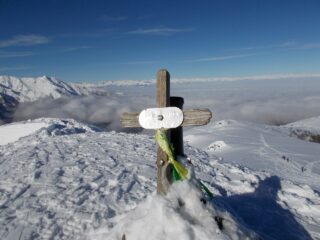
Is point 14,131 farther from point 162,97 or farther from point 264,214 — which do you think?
point 162,97

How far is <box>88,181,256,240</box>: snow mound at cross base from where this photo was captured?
14.4 feet

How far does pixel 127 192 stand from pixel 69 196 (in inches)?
59.7

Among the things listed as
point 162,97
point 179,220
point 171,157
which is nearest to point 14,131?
point 162,97

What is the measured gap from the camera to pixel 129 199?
8.52m

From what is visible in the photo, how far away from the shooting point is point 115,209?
7.90 m

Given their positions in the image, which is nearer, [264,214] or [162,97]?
[162,97]

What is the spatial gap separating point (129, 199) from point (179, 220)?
4.28m

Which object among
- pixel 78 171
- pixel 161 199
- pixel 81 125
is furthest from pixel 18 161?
pixel 81 125

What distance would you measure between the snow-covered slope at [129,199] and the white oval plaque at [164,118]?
0.91 metres

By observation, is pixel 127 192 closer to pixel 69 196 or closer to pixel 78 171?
pixel 69 196

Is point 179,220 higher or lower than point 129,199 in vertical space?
higher

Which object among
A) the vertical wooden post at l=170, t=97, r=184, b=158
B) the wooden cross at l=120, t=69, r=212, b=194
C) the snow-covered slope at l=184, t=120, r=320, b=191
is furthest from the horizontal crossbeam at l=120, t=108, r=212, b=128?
the snow-covered slope at l=184, t=120, r=320, b=191

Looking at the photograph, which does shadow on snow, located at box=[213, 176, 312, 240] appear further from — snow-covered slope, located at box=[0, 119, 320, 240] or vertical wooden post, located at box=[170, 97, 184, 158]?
vertical wooden post, located at box=[170, 97, 184, 158]

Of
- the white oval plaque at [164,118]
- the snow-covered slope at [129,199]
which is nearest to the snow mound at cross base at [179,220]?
the snow-covered slope at [129,199]
